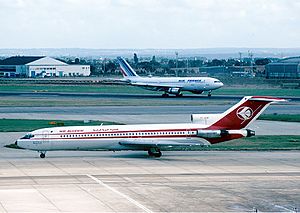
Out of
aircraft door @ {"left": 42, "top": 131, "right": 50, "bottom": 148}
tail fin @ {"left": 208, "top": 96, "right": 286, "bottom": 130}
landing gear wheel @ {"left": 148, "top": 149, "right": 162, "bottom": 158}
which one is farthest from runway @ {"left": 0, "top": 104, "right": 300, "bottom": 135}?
aircraft door @ {"left": 42, "top": 131, "right": 50, "bottom": 148}

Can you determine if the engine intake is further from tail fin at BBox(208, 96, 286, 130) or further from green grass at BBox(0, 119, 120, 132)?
green grass at BBox(0, 119, 120, 132)

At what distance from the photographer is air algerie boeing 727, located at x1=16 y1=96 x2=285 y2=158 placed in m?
60.9

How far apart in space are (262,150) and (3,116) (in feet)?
134

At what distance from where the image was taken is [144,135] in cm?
6134

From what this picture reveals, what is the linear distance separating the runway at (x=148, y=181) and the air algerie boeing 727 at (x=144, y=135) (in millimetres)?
1066

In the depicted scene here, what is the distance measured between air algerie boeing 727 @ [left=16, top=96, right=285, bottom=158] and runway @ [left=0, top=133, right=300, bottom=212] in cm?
107

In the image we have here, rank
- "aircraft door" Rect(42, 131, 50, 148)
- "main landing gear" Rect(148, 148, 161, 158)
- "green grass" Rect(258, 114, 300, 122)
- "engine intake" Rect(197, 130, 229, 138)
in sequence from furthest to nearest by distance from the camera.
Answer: "green grass" Rect(258, 114, 300, 122) < "main landing gear" Rect(148, 148, 161, 158) < "engine intake" Rect(197, 130, 229, 138) < "aircraft door" Rect(42, 131, 50, 148)

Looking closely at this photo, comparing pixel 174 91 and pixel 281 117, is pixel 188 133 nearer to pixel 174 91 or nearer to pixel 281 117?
pixel 281 117

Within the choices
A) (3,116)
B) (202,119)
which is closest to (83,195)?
(202,119)

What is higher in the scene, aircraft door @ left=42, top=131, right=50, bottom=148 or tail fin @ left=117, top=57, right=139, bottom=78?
tail fin @ left=117, top=57, right=139, bottom=78

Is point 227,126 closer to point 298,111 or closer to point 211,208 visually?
point 211,208

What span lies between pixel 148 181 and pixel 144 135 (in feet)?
37.4

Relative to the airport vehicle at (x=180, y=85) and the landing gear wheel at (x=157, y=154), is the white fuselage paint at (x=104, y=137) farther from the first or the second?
the airport vehicle at (x=180, y=85)

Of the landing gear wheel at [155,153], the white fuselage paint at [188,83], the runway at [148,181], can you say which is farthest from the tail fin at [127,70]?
the landing gear wheel at [155,153]
